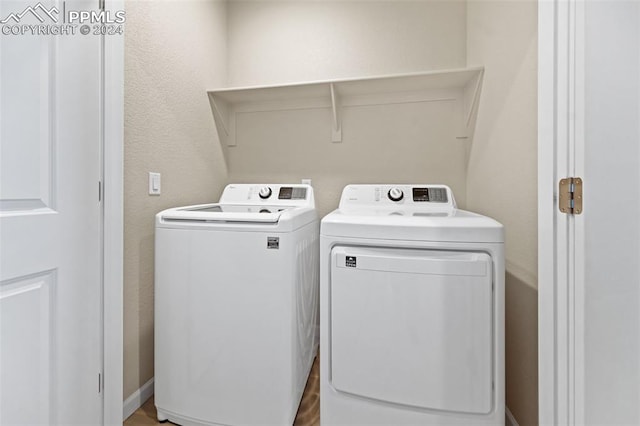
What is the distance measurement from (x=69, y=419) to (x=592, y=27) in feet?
6.68

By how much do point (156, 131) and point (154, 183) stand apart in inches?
10.9

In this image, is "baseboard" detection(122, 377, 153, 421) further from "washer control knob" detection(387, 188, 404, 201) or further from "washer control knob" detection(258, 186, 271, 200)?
"washer control knob" detection(387, 188, 404, 201)

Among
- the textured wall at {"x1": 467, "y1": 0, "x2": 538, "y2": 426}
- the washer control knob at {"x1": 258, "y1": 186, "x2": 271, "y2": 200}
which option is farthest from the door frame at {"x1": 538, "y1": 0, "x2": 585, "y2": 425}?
the washer control knob at {"x1": 258, "y1": 186, "x2": 271, "y2": 200}

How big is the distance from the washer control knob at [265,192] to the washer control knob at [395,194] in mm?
791

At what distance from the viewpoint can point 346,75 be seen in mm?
2113

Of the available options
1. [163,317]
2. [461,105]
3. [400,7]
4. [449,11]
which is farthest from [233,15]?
[163,317]

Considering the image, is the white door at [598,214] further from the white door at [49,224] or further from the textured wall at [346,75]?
the white door at [49,224]

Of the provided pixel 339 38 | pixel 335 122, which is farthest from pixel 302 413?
pixel 339 38

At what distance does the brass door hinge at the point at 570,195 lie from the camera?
0.73m

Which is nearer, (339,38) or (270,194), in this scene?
(270,194)

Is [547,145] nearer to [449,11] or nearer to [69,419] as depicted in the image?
[449,11]

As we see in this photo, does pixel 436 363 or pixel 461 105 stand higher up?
pixel 461 105

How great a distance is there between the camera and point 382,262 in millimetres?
1103

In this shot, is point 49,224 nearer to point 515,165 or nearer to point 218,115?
point 218,115
